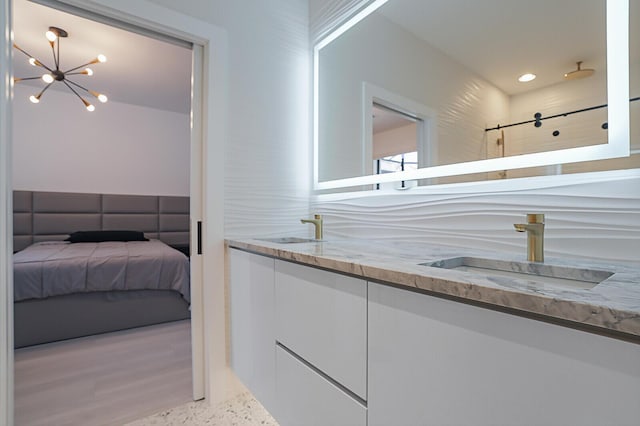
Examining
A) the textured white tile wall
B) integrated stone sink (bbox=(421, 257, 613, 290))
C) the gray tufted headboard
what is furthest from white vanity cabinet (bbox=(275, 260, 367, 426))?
the gray tufted headboard

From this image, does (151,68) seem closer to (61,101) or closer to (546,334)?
(61,101)

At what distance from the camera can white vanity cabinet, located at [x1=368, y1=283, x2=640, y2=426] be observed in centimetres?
44

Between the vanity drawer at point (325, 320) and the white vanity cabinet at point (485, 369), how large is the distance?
5 cm

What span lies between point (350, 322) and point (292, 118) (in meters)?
1.45

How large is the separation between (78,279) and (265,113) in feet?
7.03

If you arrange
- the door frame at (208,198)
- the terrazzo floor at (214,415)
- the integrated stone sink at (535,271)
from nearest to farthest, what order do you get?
the integrated stone sink at (535,271) → the terrazzo floor at (214,415) → the door frame at (208,198)

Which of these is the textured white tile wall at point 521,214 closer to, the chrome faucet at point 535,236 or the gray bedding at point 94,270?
the chrome faucet at point 535,236

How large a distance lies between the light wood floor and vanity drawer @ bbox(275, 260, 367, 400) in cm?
106

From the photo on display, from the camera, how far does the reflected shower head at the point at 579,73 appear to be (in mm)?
933

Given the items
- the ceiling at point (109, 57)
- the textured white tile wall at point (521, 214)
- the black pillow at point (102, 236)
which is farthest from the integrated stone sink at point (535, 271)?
the black pillow at point (102, 236)

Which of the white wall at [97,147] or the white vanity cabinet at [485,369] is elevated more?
the white wall at [97,147]

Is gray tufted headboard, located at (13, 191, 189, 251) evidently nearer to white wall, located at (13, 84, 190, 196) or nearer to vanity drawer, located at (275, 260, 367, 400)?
white wall, located at (13, 84, 190, 196)

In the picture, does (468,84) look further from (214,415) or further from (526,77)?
(214,415)

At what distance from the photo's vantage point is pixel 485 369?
571 mm
